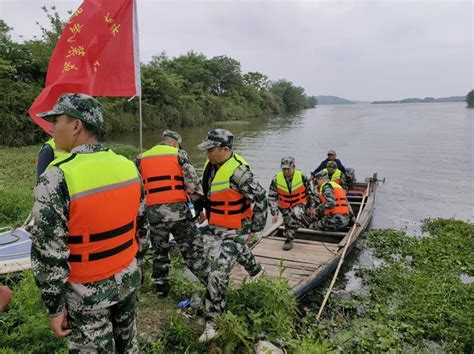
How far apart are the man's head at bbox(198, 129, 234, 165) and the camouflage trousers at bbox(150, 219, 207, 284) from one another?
37.1 inches

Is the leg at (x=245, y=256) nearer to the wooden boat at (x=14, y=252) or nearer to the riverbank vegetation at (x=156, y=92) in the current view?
the wooden boat at (x=14, y=252)

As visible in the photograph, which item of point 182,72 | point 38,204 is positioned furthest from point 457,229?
point 182,72

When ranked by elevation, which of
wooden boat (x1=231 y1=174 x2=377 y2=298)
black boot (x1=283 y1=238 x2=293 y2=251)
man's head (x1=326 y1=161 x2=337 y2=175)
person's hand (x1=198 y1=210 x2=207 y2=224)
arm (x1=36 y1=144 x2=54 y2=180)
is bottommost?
wooden boat (x1=231 y1=174 x2=377 y2=298)

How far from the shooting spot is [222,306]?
3.86 meters

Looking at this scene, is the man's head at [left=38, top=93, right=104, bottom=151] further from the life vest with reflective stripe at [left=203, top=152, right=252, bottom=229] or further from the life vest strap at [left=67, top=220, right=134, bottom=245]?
the life vest with reflective stripe at [left=203, top=152, right=252, bottom=229]

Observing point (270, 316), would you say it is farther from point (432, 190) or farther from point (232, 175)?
point (432, 190)

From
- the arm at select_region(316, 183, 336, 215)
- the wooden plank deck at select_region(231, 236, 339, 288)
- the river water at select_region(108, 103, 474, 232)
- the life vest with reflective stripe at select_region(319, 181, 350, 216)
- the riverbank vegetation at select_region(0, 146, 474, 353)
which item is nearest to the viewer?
the riverbank vegetation at select_region(0, 146, 474, 353)

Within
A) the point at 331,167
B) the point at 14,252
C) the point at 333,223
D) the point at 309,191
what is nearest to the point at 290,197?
the point at 309,191

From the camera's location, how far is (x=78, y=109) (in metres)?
2.25

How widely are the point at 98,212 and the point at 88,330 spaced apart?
76 cm

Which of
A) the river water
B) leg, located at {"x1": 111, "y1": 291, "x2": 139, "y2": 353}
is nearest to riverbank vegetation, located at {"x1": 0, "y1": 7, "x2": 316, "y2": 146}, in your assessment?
the river water

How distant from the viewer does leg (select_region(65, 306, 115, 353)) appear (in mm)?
2352

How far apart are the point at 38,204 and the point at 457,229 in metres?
10.7

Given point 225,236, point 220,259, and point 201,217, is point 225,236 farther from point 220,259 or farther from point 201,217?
point 201,217
